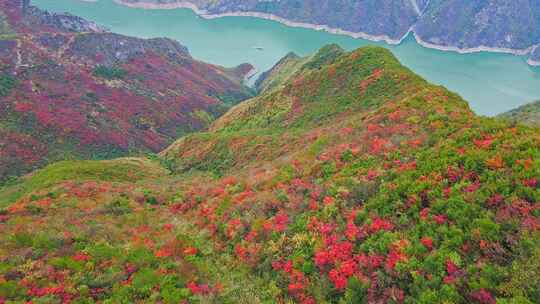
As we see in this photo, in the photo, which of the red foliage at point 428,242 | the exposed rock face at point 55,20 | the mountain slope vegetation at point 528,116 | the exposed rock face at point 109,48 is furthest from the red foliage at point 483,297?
the exposed rock face at point 55,20

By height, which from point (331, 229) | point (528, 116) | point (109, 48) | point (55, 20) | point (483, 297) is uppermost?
point (483, 297)

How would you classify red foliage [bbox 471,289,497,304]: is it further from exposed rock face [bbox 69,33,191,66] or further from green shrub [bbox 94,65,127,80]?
exposed rock face [bbox 69,33,191,66]

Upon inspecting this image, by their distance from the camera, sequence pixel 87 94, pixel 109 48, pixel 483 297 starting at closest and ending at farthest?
1. pixel 483 297
2. pixel 87 94
3. pixel 109 48

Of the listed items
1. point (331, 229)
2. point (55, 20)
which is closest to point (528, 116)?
point (331, 229)

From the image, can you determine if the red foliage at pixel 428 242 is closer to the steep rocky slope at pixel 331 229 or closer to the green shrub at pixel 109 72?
the steep rocky slope at pixel 331 229

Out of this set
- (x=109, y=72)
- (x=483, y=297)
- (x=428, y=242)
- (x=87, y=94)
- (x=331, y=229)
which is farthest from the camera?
(x=109, y=72)

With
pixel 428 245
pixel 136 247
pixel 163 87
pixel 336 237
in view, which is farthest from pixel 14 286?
pixel 163 87

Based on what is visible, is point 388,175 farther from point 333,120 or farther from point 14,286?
point 333,120

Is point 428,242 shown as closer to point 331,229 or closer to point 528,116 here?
point 331,229

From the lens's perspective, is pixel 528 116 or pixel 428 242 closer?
pixel 428 242
